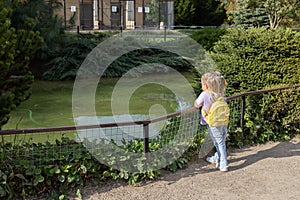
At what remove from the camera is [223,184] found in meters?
3.66

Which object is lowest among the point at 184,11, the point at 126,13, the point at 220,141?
the point at 220,141

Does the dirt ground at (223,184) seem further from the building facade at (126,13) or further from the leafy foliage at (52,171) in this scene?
the building facade at (126,13)

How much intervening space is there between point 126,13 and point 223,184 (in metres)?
23.6

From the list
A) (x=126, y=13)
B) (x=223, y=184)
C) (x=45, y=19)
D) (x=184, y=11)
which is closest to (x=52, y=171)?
(x=223, y=184)

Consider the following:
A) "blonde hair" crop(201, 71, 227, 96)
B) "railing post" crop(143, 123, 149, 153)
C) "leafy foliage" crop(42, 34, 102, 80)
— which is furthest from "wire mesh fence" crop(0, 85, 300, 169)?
"leafy foliage" crop(42, 34, 102, 80)

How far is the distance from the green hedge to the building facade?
19.0 meters

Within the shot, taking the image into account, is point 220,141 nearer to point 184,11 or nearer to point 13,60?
point 13,60

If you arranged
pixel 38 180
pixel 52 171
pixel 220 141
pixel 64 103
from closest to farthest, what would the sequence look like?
pixel 38 180 < pixel 52 171 < pixel 220 141 < pixel 64 103

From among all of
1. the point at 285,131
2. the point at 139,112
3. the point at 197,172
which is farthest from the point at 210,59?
the point at 197,172

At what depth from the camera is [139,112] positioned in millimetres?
8633

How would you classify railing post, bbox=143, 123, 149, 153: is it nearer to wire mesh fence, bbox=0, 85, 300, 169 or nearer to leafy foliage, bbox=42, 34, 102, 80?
wire mesh fence, bbox=0, 85, 300, 169

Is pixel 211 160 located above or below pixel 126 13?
below

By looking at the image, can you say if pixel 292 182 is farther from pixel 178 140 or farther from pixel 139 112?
pixel 139 112

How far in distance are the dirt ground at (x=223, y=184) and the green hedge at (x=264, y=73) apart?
34.3 inches
